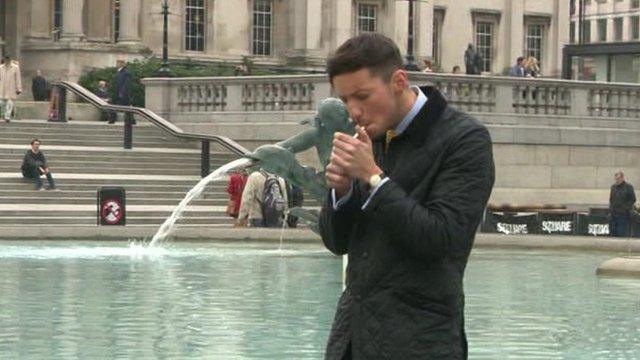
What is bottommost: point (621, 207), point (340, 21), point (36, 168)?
point (621, 207)

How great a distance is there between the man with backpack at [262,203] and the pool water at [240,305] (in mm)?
6286

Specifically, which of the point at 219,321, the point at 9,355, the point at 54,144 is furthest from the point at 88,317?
the point at 54,144

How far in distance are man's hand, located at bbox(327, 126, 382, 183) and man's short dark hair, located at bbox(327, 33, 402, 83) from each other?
20 centimetres

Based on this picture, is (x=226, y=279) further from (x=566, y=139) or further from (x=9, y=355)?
(x=566, y=139)

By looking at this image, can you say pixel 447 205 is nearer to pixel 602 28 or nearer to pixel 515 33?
pixel 515 33

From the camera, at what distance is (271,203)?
33438mm

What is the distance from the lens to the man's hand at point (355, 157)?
6.19 meters

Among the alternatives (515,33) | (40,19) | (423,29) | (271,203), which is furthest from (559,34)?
(271,203)

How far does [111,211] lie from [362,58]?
87.6 feet

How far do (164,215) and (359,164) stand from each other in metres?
30.7

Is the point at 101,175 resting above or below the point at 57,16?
below

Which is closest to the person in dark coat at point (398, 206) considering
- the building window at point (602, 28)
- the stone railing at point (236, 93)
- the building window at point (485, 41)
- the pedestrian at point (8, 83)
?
the stone railing at point (236, 93)

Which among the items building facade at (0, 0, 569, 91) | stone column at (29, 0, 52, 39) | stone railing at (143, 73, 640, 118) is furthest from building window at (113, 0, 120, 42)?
stone railing at (143, 73, 640, 118)

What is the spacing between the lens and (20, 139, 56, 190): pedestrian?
122ft
